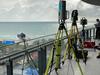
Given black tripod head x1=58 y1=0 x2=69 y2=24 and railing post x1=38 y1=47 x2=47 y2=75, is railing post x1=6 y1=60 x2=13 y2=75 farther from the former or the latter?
railing post x1=38 y1=47 x2=47 y2=75

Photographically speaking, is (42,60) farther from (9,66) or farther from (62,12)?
(62,12)

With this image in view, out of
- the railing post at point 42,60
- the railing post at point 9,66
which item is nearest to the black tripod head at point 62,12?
the railing post at point 9,66

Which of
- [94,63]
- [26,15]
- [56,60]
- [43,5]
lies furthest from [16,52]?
[26,15]

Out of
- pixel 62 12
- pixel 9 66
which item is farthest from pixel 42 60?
pixel 62 12

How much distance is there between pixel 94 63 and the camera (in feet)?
17.0

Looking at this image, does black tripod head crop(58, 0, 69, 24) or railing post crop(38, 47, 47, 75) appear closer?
black tripod head crop(58, 0, 69, 24)

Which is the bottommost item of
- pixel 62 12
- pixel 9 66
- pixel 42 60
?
pixel 42 60

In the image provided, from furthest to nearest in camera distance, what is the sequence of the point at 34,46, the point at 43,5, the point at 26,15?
the point at 26,15 < the point at 43,5 < the point at 34,46

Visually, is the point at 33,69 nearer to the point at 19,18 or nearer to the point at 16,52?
the point at 16,52

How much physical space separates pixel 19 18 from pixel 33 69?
9.45 feet

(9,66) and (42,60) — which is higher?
(9,66)

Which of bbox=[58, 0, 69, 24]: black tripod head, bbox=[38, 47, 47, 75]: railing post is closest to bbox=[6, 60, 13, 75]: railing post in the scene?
bbox=[58, 0, 69, 24]: black tripod head

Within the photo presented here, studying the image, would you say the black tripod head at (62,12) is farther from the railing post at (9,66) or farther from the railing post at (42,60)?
the railing post at (42,60)

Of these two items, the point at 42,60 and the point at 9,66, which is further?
the point at 42,60
